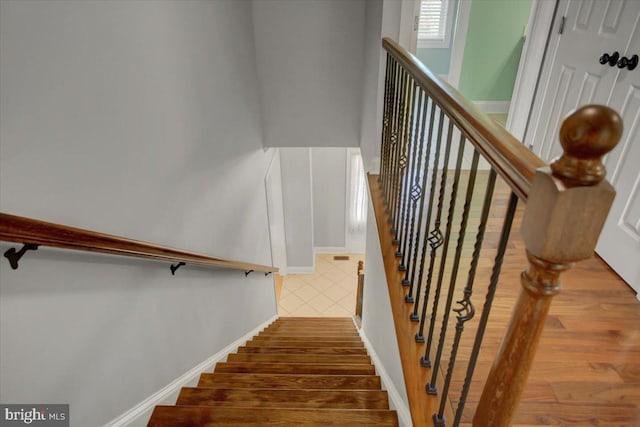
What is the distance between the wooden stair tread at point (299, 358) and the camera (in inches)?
110

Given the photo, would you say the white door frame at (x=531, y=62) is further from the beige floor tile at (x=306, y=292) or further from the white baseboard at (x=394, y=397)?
the beige floor tile at (x=306, y=292)

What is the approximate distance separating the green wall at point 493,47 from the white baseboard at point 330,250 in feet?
11.3

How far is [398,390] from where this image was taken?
69.5 inches

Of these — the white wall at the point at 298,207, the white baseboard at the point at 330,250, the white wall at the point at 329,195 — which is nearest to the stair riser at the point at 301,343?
the white wall at the point at 298,207

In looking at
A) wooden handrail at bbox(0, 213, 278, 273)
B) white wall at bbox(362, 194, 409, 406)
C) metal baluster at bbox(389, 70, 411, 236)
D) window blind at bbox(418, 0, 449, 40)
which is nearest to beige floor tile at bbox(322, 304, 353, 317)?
white wall at bbox(362, 194, 409, 406)

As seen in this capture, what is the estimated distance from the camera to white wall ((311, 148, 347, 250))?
6328mm

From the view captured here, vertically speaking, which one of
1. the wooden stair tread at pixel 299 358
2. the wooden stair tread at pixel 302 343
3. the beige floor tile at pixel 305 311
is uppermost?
the wooden stair tread at pixel 299 358

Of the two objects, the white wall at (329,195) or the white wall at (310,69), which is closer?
the white wall at (310,69)

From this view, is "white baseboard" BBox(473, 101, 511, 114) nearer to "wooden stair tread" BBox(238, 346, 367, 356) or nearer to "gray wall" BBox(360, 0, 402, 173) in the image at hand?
"gray wall" BBox(360, 0, 402, 173)

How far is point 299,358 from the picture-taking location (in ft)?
9.30

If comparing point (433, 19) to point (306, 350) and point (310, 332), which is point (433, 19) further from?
point (306, 350)

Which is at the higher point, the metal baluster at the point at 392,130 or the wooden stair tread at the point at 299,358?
the metal baluster at the point at 392,130

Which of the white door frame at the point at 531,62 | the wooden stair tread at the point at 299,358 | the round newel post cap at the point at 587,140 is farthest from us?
the wooden stair tread at the point at 299,358

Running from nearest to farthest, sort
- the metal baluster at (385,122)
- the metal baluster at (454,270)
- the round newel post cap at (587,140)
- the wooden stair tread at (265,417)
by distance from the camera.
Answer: the round newel post cap at (587,140), the metal baluster at (454,270), the wooden stair tread at (265,417), the metal baluster at (385,122)
